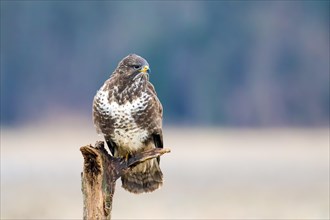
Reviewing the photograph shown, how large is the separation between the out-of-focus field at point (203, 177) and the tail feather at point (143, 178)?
230 inches

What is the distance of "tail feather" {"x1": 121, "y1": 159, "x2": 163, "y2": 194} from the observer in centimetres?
809

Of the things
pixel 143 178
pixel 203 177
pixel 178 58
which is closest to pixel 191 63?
pixel 178 58

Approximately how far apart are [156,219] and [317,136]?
1780cm

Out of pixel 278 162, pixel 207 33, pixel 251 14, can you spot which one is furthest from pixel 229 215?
pixel 251 14

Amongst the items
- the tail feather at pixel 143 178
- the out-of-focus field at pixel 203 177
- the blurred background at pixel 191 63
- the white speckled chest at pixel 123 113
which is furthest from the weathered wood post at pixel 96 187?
the blurred background at pixel 191 63

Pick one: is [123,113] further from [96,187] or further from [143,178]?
[143,178]

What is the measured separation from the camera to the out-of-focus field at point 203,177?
1506 cm

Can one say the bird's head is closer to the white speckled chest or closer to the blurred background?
the white speckled chest

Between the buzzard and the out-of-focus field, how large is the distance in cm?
588

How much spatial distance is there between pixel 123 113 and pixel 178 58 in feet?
91.1

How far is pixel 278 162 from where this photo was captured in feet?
79.9

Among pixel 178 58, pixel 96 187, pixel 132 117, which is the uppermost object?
pixel 178 58

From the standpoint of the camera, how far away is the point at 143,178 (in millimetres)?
8102

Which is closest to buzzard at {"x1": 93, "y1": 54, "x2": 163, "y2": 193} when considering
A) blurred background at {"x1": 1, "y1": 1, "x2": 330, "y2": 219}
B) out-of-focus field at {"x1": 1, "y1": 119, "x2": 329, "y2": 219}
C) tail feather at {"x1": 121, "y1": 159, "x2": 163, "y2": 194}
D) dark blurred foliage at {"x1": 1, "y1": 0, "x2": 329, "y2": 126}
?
tail feather at {"x1": 121, "y1": 159, "x2": 163, "y2": 194}
